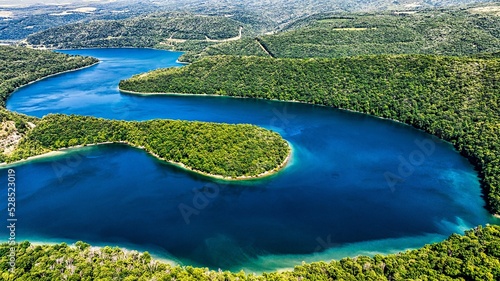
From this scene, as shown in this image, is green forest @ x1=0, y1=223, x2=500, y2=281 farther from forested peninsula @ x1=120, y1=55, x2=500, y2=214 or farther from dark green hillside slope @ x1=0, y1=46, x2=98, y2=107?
dark green hillside slope @ x1=0, y1=46, x2=98, y2=107

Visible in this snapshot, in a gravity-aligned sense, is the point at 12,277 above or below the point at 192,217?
above

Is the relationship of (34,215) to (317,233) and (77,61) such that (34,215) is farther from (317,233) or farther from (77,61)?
(77,61)

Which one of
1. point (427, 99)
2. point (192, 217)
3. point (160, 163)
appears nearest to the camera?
point (192, 217)

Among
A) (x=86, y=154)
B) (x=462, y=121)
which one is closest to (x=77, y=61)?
(x=86, y=154)

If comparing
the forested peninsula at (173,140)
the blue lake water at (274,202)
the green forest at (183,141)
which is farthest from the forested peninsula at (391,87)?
the green forest at (183,141)

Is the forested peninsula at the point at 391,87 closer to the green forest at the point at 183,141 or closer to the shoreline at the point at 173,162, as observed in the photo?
the shoreline at the point at 173,162

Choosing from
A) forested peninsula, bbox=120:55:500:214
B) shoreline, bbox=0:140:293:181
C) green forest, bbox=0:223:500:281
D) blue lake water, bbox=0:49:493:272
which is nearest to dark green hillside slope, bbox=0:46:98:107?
forested peninsula, bbox=120:55:500:214
